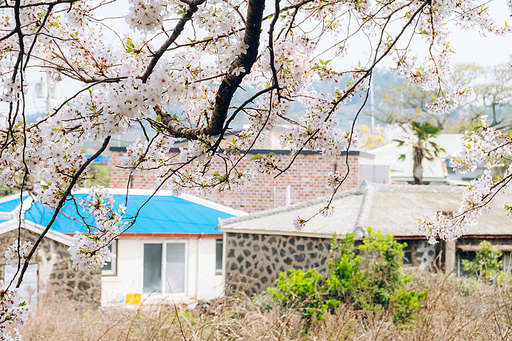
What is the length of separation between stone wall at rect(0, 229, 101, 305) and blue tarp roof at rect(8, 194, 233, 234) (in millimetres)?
1656

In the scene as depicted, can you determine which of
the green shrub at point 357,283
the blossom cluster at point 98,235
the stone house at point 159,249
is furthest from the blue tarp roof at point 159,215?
the blossom cluster at point 98,235

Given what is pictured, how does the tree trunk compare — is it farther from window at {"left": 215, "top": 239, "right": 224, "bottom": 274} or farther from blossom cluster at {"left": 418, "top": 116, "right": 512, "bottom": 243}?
blossom cluster at {"left": 418, "top": 116, "right": 512, "bottom": 243}

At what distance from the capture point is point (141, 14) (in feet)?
7.32

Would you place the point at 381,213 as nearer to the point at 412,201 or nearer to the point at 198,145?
the point at 412,201

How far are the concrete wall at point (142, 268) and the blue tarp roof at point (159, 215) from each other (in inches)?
17.3

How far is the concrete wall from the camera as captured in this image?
1241 centimetres

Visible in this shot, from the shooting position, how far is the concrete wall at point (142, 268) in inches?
489

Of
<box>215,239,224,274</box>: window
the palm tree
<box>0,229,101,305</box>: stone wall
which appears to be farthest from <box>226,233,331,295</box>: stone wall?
the palm tree

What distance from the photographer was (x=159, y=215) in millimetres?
13641

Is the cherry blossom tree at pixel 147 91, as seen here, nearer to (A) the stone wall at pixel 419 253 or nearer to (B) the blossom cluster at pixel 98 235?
(B) the blossom cluster at pixel 98 235

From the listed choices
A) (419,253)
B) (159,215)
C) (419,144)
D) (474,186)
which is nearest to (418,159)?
(419,144)

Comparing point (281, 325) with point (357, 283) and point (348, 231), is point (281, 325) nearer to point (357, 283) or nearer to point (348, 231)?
point (357, 283)

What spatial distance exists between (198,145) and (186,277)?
1120 cm

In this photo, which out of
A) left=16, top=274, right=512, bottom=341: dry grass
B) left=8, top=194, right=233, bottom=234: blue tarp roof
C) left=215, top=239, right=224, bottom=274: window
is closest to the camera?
left=16, top=274, right=512, bottom=341: dry grass
